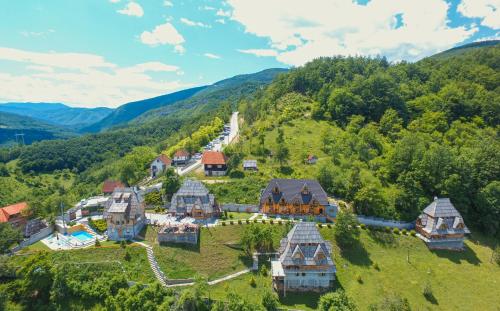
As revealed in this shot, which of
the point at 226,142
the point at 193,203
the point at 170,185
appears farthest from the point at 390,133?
the point at 170,185

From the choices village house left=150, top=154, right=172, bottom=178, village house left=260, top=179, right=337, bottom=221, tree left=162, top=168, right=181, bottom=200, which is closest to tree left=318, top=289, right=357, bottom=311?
village house left=260, top=179, right=337, bottom=221

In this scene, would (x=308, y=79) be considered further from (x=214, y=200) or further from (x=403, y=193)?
(x=214, y=200)

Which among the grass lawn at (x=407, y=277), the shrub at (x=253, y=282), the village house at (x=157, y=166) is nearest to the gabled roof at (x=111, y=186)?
the village house at (x=157, y=166)

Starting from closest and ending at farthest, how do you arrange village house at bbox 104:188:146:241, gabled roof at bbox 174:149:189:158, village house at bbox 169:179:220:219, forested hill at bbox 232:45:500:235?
village house at bbox 104:188:146:241 < village house at bbox 169:179:220:219 < forested hill at bbox 232:45:500:235 < gabled roof at bbox 174:149:189:158

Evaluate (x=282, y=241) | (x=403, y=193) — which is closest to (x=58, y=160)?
(x=282, y=241)

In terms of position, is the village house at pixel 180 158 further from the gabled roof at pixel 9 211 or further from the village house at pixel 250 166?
the gabled roof at pixel 9 211

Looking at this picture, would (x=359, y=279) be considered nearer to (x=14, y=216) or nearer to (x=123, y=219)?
(x=123, y=219)

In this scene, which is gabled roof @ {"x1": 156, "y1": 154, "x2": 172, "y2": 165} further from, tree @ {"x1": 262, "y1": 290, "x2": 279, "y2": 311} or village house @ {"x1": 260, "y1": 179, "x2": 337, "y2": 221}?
tree @ {"x1": 262, "y1": 290, "x2": 279, "y2": 311}
